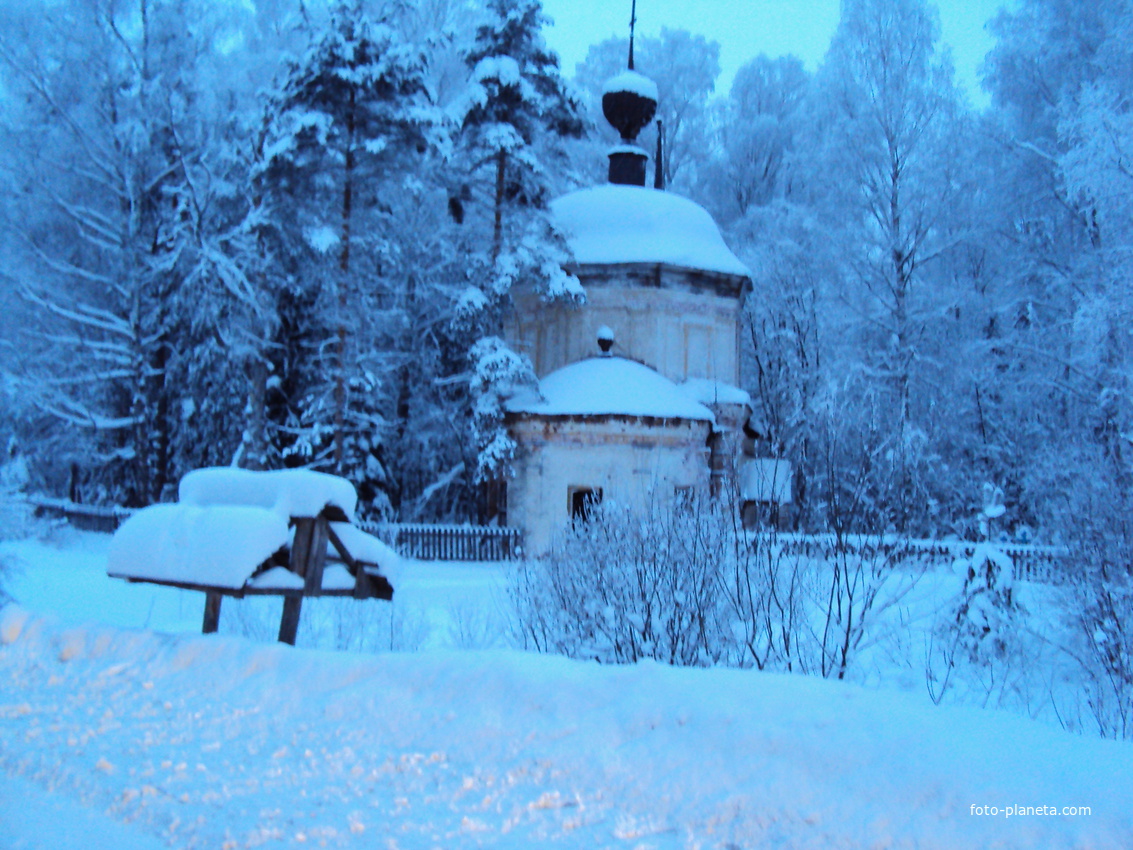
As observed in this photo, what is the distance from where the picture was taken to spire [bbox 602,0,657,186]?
24641mm

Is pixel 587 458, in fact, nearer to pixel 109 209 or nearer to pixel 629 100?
pixel 629 100

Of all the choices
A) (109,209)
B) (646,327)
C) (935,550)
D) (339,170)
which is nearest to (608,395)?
(646,327)

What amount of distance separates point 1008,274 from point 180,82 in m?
21.9

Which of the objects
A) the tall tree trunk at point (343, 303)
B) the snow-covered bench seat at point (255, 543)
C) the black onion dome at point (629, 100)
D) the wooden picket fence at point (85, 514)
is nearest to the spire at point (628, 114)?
the black onion dome at point (629, 100)

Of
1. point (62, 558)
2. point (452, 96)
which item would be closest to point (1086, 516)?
point (62, 558)

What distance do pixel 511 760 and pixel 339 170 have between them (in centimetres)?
1704

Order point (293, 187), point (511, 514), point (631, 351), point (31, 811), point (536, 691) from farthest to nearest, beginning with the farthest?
point (631, 351) < point (511, 514) < point (293, 187) < point (536, 691) < point (31, 811)

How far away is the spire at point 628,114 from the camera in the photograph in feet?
80.8

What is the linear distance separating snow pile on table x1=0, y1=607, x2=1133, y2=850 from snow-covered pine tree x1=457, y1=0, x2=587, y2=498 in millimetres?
13794

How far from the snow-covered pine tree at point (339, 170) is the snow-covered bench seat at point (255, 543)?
36.6 feet

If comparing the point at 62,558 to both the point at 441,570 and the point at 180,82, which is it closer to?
the point at 441,570

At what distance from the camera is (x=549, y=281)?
66.9ft

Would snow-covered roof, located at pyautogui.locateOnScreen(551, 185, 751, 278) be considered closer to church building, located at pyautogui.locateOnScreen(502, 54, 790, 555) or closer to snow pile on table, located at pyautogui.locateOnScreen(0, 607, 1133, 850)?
church building, located at pyautogui.locateOnScreen(502, 54, 790, 555)

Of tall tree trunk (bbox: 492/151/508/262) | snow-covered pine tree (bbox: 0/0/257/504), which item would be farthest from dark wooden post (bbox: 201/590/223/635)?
tall tree trunk (bbox: 492/151/508/262)
